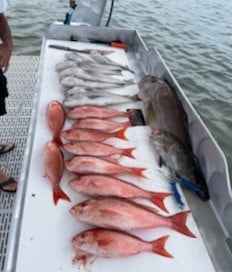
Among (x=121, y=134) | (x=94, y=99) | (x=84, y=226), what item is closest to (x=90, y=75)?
(x=94, y=99)

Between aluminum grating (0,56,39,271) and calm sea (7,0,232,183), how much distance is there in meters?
1.42

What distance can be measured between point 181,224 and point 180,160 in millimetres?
431

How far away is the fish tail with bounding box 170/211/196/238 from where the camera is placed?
4.89 ft

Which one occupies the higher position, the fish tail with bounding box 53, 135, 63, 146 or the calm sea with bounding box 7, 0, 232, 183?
the fish tail with bounding box 53, 135, 63, 146

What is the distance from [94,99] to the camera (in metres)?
2.32

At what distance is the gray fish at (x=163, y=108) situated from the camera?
2.12 m

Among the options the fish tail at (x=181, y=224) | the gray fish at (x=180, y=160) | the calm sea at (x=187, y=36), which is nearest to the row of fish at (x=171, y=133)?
the gray fish at (x=180, y=160)

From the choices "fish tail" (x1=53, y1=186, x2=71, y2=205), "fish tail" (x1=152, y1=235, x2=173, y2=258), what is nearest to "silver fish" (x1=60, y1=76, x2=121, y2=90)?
"fish tail" (x1=53, y1=186, x2=71, y2=205)

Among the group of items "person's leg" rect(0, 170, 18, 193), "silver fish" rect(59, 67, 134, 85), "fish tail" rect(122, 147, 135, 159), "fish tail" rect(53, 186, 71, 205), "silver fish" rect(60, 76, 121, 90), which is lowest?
"person's leg" rect(0, 170, 18, 193)

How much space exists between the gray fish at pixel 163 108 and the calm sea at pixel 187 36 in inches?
50.9

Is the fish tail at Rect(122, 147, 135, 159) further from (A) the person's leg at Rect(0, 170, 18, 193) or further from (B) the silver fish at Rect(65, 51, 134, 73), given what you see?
(B) the silver fish at Rect(65, 51, 134, 73)

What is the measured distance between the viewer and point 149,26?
22.7 feet

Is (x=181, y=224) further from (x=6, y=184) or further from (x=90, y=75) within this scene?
(x=90, y=75)

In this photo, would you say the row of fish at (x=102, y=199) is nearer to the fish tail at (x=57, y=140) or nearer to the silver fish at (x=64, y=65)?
the fish tail at (x=57, y=140)
